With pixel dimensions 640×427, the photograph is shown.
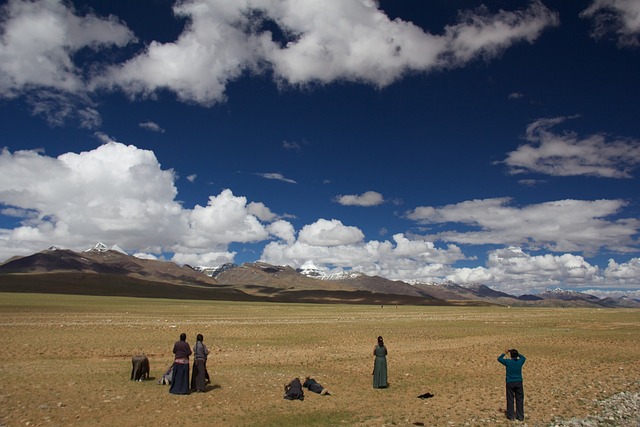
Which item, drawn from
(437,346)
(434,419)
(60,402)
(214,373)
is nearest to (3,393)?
(60,402)

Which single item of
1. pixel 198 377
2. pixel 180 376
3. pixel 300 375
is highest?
pixel 180 376

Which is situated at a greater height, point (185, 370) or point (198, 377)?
point (185, 370)

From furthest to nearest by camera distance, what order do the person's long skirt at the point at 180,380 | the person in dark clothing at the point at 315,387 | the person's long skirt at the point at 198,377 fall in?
the person in dark clothing at the point at 315,387 < the person's long skirt at the point at 198,377 < the person's long skirt at the point at 180,380

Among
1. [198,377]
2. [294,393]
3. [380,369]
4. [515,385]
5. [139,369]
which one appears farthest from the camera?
→ [380,369]

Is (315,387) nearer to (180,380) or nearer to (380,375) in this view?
(380,375)

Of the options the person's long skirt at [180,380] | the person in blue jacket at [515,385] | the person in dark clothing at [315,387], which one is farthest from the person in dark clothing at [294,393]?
the person in blue jacket at [515,385]

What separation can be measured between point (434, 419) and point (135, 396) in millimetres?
11473

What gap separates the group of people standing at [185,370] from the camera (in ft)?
59.4

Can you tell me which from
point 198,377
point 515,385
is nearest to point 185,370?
point 198,377

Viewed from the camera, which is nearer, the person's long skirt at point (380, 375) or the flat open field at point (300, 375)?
the flat open field at point (300, 375)

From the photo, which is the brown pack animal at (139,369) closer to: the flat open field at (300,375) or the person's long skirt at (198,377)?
the flat open field at (300,375)

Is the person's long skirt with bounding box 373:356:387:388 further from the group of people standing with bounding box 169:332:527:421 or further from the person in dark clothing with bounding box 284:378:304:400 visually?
the person in dark clothing with bounding box 284:378:304:400

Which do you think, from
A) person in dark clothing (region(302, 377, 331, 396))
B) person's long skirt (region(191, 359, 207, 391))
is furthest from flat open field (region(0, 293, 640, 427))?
person's long skirt (region(191, 359, 207, 391))

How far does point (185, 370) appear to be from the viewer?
59.7ft
